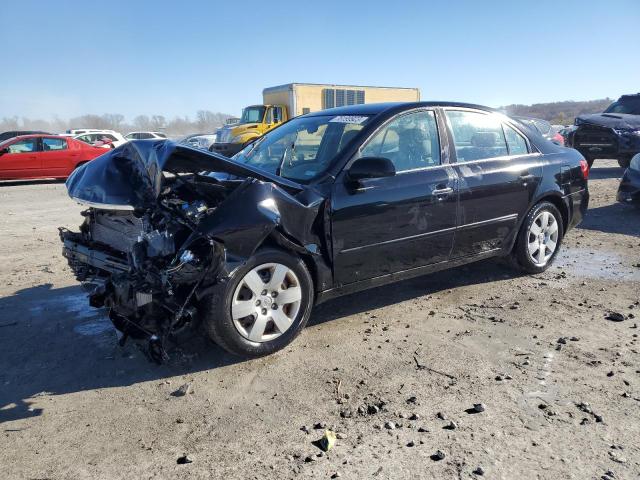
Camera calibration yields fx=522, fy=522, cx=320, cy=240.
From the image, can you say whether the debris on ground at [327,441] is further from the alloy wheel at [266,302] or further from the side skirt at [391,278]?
the side skirt at [391,278]

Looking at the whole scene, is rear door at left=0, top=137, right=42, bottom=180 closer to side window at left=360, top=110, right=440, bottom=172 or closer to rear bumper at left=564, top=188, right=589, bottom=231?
side window at left=360, top=110, right=440, bottom=172

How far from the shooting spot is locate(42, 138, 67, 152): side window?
611 inches

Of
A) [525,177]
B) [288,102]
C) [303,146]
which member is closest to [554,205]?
[525,177]

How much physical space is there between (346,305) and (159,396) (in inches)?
76.6

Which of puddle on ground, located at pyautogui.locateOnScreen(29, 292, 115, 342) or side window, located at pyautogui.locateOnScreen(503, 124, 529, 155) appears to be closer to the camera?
puddle on ground, located at pyautogui.locateOnScreen(29, 292, 115, 342)

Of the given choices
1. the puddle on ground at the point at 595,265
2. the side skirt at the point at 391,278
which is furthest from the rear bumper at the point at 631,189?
the side skirt at the point at 391,278

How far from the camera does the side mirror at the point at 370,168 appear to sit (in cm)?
377

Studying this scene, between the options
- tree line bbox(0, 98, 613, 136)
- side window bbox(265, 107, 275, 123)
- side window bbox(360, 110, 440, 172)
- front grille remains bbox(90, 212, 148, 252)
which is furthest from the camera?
tree line bbox(0, 98, 613, 136)

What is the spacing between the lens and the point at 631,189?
8.18 metres

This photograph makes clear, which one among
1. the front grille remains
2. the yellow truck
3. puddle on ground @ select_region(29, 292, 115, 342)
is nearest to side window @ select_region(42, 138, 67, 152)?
the yellow truck

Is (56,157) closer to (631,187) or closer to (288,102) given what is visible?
(288,102)

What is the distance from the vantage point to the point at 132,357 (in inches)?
143

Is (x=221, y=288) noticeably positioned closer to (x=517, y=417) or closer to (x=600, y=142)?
(x=517, y=417)

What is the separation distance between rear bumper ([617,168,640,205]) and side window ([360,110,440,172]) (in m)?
5.32
